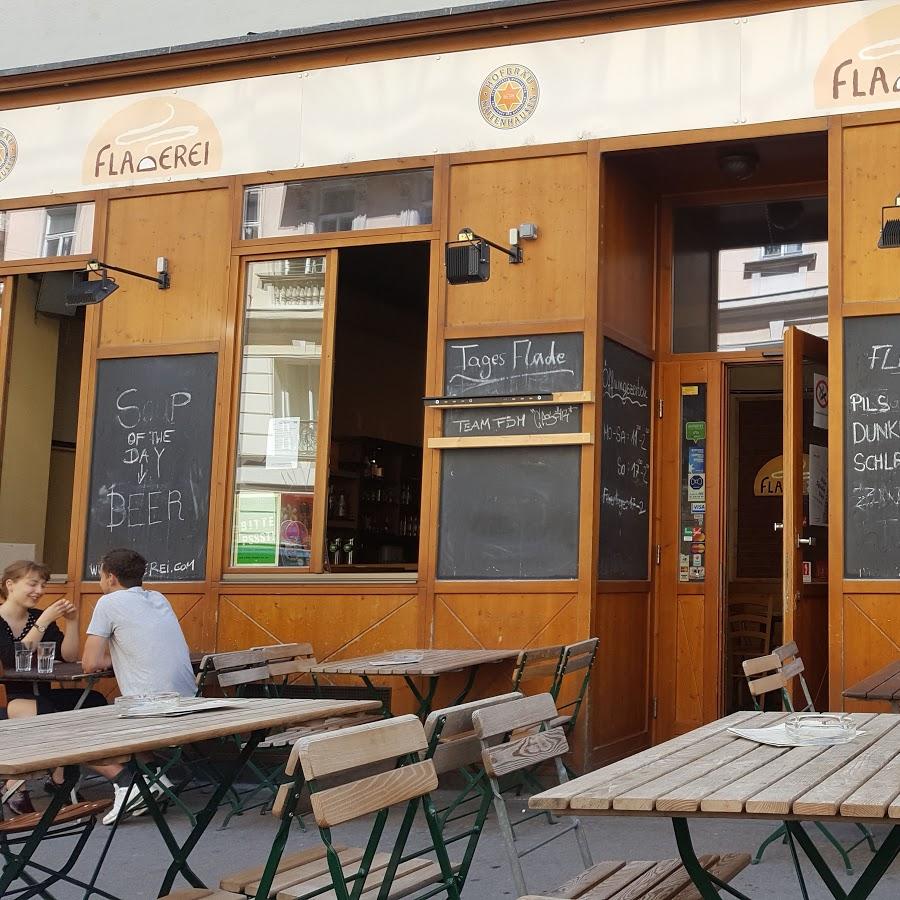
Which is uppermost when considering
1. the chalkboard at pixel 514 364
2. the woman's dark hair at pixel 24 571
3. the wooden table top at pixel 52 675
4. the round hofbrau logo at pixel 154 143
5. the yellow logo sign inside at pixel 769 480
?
the round hofbrau logo at pixel 154 143

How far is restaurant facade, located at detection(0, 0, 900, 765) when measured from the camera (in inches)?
286

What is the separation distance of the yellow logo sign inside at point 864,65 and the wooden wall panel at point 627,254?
128cm

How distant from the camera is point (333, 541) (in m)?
11.7

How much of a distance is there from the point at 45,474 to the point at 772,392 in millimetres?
5579

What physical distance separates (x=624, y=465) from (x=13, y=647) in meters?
3.61

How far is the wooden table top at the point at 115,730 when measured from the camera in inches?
134

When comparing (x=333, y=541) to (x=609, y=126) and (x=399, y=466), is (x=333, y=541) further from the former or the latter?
(x=609, y=126)

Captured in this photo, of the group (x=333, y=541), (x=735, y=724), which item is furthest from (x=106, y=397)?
(x=735, y=724)

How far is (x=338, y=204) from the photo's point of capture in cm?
835

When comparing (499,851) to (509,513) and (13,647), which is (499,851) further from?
(13,647)

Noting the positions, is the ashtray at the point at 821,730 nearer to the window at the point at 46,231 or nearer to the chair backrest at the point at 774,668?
the chair backrest at the point at 774,668

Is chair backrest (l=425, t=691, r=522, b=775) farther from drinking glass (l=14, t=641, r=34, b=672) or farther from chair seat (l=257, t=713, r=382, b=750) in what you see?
drinking glass (l=14, t=641, r=34, b=672)

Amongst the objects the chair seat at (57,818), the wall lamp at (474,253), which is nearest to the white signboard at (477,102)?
the wall lamp at (474,253)

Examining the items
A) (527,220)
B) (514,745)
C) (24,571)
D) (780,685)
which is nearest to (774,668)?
(780,685)
